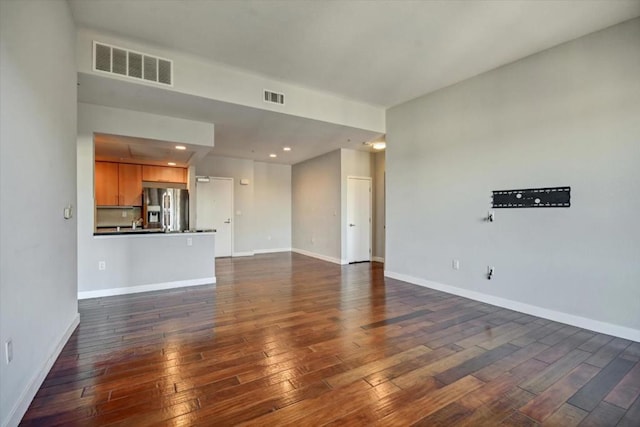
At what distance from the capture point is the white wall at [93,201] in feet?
13.1

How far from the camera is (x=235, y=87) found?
152 inches

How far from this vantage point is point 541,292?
3.42 m

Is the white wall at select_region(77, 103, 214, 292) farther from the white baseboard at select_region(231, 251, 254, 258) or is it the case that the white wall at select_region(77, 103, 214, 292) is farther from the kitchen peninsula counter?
the white baseboard at select_region(231, 251, 254, 258)

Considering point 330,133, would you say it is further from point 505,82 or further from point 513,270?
point 513,270

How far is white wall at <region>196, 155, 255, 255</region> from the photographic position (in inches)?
306

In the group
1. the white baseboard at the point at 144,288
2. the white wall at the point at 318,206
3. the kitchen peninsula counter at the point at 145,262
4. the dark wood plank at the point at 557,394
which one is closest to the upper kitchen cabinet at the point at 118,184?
the kitchen peninsula counter at the point at 145,262

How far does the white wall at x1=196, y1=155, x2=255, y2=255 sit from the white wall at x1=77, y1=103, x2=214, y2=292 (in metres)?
3.12

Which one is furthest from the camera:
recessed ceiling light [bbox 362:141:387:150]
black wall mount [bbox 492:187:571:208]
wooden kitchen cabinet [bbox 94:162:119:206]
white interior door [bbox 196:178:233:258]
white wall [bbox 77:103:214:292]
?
white interior door [bbox 196:178:233:258]

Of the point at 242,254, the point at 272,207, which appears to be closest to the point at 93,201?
the point at 242,254

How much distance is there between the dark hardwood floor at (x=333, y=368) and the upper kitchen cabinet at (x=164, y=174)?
12.9ft

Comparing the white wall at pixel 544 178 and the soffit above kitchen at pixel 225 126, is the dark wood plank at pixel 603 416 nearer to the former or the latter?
the white wall at pixel 544 178

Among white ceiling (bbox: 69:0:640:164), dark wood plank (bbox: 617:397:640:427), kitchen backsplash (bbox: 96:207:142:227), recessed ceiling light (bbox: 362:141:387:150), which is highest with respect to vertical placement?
white ceiling (bbox: 69:0:640:164)

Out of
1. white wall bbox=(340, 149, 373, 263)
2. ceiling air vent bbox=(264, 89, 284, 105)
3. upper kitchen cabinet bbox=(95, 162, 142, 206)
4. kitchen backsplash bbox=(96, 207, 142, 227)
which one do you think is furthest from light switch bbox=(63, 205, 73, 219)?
white wall bbox=(340, 149, 373, 263)

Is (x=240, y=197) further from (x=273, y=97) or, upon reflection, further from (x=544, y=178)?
(x=544, y=178)
